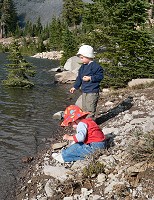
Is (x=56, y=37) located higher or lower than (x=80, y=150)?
lower

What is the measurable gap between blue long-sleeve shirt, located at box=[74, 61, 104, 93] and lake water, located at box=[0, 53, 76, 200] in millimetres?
1943

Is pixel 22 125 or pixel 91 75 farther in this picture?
pixel 22 125

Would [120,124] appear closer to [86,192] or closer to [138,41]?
[86,192]

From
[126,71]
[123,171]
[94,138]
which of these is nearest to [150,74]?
[126,71]

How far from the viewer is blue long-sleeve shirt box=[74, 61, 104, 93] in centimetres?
938

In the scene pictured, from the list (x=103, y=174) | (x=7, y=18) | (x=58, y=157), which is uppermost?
(x=103, y=174)

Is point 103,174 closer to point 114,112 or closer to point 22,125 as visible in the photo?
point 114,112

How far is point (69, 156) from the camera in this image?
7230 mm

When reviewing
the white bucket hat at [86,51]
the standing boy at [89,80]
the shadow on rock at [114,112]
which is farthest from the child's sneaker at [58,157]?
the shadow on rock at [114,112]

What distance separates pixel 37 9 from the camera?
6811 inches

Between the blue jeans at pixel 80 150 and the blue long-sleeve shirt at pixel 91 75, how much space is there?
270cm

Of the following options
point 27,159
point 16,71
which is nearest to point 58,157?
point 27,159

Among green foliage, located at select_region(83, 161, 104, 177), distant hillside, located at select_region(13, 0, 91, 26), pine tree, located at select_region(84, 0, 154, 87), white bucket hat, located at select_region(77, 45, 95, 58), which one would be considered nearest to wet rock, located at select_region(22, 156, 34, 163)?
green foliage, located at select_region(83, 161, 104, 177)

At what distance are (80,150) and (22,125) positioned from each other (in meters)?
5.07
